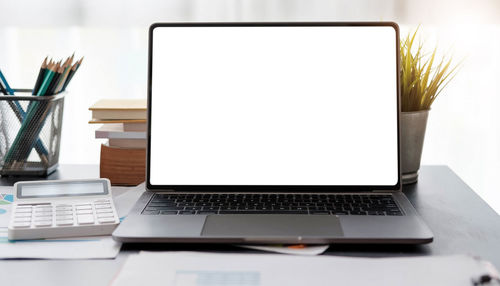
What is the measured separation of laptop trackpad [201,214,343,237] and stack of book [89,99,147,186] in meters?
0.28

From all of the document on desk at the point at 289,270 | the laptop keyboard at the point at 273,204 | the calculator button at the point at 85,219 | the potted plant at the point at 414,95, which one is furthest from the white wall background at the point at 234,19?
the document on desk at the point at 289,270

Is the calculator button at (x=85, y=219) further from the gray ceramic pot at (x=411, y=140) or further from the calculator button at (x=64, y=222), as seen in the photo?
the gray ceramic pot at (x=411, y=140)

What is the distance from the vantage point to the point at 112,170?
1062 mm

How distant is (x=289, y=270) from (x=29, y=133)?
0.60 metres

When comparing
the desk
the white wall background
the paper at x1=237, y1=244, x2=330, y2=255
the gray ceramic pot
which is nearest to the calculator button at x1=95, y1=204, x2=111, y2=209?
the desk

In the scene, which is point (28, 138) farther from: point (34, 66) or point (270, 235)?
point (34, 66)

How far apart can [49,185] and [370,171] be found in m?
0.47

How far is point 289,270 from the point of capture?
66 centimetres

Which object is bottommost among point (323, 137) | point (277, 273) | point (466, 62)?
point (277, 273)

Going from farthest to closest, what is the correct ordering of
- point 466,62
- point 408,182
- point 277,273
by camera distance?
point 466,62 < point 408,182 < point 277,273

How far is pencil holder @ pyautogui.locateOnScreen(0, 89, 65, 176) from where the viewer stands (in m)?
→ 1.05

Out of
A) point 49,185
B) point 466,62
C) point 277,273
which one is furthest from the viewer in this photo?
point 466,62

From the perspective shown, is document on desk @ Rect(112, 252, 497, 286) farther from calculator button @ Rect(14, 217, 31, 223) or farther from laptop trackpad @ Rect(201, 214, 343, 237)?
calculator button @ Rect(14, 217, 31, 223)

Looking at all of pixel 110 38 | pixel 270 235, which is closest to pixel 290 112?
pixel 270 235
